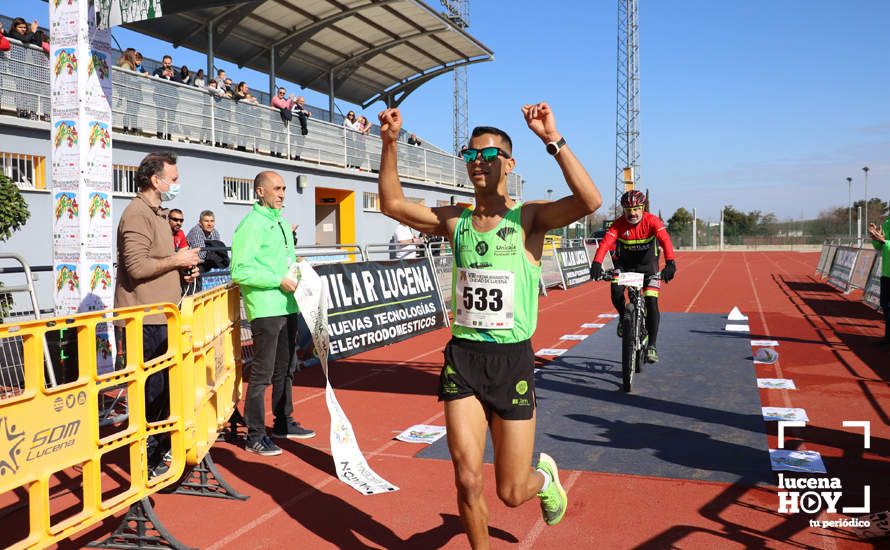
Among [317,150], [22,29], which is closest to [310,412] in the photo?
[22,29]

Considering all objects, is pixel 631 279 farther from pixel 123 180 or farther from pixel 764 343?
pixel 123 180

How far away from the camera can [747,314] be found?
15.6m

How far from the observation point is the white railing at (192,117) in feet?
43.7

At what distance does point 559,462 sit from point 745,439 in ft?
5.60

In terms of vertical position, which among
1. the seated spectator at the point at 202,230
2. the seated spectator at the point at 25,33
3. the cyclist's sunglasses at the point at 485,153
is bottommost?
the seated spectator at the point at 202,230

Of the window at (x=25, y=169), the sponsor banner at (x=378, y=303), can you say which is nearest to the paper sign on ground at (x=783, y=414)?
the sponsor banner at (x=378, y=303)

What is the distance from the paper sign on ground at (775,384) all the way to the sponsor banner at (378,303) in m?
5.58

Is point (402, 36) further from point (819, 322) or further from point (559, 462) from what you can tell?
point (559, 462)

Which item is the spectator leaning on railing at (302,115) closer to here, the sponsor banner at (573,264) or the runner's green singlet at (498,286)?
the sponsor banner at (573,264)

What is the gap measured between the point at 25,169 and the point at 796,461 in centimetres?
1382

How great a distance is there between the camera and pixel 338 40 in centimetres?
2547

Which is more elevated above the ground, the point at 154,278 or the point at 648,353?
the point at 154,278

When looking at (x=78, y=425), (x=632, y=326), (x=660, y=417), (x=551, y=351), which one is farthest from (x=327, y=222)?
(x=78, y=425)

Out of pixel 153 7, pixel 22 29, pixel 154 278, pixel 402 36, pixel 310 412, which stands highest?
pixel 402 36
